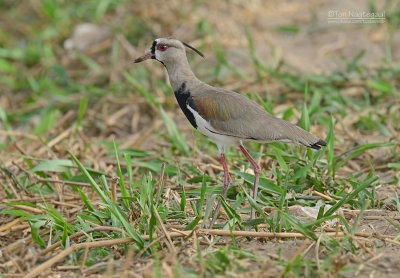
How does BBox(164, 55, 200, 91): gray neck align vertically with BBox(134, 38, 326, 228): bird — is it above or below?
above

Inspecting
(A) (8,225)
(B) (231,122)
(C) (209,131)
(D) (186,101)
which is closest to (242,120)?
(B) (231,122)

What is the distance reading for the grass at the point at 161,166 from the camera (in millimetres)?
2867

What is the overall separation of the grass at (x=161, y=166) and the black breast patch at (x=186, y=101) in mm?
335

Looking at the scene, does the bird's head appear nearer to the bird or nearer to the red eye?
the red eye

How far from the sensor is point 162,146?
15.5 ft

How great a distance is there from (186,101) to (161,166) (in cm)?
70

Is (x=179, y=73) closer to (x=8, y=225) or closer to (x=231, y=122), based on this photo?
(x=231, y=122)

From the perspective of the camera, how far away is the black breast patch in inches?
139


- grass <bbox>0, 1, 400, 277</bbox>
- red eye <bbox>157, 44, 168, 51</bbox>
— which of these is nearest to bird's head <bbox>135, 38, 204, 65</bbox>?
red eye <bbox>157, 44, 168, 51</bbox>

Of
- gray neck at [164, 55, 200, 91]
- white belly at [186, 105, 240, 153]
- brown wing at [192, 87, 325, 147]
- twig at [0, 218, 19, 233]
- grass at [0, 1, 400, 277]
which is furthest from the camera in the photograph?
gray neck at [164, 55, 200, 91]

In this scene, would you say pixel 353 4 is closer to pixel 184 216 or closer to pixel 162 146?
pixel 162 146

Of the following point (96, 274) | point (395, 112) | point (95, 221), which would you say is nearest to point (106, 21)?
point (395, 112)

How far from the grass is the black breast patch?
335mm

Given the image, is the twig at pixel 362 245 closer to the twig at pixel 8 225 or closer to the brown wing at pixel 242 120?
the brown wing at pixel 242 120
